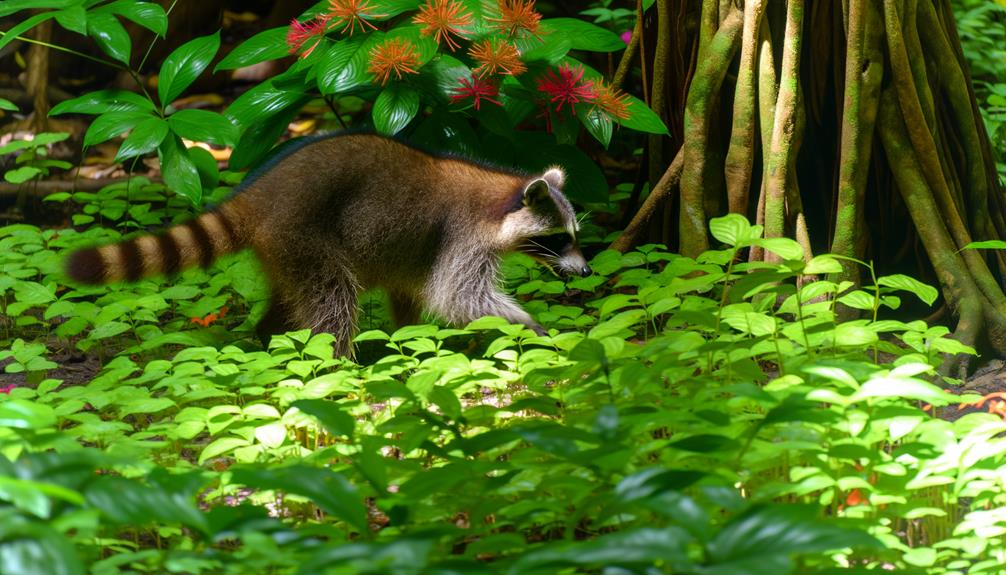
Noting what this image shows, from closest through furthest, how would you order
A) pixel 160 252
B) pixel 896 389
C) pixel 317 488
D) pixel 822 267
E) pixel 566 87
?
1. pixel 317 488
2. pixel 896 389
3. pixel 822 267
4. pixel 160 252
5. pixel 566 87

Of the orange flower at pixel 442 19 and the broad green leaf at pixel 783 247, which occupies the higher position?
the orange flower at pixel 442 19

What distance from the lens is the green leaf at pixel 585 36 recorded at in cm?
Result: 452

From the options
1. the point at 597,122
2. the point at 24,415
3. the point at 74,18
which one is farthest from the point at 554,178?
the point at 24,415

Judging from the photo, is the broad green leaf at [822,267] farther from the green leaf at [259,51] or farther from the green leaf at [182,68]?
the green leaf at [182,68]

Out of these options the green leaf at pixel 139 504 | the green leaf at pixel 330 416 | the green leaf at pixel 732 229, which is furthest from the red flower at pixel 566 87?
the green leaf at pixel 139 504

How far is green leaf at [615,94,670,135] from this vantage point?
14.5ft

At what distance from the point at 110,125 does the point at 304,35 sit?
915 millimetres

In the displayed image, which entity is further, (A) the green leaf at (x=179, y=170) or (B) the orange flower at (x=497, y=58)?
(A) the green leaf at (x=179, y=170)

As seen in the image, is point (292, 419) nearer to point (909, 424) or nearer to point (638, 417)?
point (638, 417)

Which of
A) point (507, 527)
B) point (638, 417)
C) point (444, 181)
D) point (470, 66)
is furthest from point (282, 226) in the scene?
point (638, 417)

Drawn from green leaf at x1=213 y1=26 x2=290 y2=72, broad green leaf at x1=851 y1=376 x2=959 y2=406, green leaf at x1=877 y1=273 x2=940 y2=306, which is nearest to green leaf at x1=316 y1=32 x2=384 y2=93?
green leaf at x1=213 y1=26 x2=290 y2=72

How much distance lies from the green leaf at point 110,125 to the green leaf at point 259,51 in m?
0.40

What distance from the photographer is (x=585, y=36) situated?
180 inches

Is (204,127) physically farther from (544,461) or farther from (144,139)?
(544,461)
